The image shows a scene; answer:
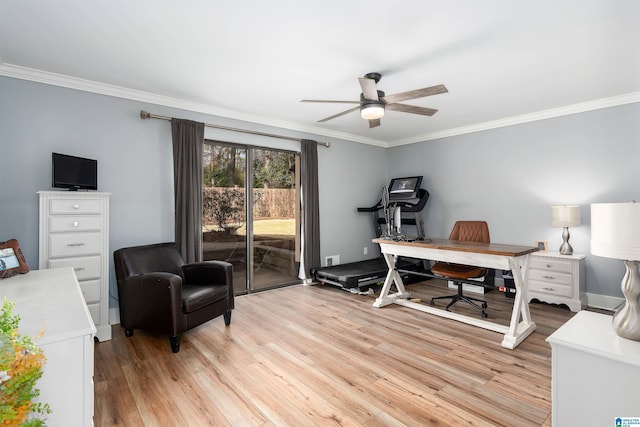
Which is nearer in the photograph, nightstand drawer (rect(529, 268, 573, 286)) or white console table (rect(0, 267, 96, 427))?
white console table (rect(0, 267, 96, 427))

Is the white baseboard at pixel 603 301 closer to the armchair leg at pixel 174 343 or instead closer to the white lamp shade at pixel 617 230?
the white lamp shade at pixel 617 230

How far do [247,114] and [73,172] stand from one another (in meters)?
2.16

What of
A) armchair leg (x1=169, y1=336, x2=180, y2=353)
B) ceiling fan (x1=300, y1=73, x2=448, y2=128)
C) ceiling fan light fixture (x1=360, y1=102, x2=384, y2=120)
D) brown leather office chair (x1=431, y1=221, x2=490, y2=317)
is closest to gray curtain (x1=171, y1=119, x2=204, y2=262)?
armchair leg (x1=169, y1=336, x2=180, y2=353)

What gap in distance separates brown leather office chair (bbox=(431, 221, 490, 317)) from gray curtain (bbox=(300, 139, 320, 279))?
6.30 feet

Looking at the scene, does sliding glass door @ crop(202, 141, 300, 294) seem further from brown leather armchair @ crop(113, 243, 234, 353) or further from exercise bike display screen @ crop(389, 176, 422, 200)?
exercise bike display screen @ crop(389, 176, 422, 200)

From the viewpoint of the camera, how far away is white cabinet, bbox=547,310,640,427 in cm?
123

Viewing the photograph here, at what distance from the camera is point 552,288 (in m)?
3.78

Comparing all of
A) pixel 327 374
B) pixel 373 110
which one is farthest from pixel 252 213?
pixel 327 374

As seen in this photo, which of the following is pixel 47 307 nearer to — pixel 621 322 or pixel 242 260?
pixel 621 322

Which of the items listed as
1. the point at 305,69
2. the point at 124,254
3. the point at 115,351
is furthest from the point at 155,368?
the point at 305,69

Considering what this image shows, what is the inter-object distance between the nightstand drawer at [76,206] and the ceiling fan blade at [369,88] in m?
2.63

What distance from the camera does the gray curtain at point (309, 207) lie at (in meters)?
4.86

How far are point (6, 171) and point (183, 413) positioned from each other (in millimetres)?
2761

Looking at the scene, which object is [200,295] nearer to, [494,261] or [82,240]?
[82,240]
